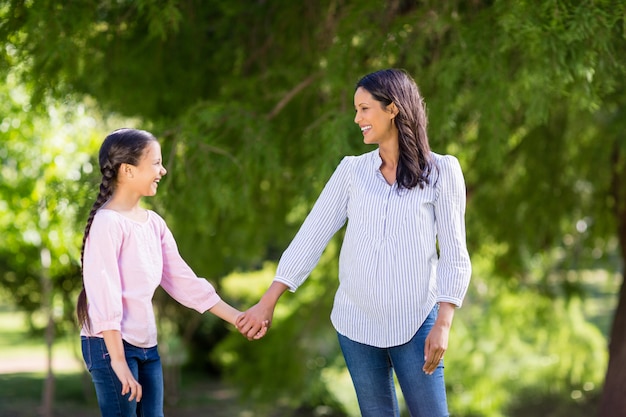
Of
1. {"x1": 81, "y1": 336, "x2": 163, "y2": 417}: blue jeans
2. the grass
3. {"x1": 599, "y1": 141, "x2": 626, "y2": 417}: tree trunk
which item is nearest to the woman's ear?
{"x1": 81, "y1": 336, "x2": 163, "y2": 417}: blue jeans

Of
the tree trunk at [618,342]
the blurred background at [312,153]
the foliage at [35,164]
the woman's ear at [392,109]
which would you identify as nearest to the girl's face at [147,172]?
the woman's ear at [392,109]

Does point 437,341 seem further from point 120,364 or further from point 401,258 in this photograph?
point 120,364

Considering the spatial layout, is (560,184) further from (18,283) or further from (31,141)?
(18,283)

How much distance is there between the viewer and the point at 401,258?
2594 mm

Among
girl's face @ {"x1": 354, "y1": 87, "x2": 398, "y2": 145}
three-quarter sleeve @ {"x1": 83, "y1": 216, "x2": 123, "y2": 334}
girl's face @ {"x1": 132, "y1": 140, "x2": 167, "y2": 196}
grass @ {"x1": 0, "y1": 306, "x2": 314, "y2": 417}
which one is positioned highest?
girl's face @ {"x1": 354, "y1": 87, "x2": 398, "y2": 145}

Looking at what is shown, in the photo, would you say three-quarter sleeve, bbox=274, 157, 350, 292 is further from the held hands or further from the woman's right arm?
the held hands

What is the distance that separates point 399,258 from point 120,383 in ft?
2.96

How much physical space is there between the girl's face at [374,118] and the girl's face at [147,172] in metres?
0.65

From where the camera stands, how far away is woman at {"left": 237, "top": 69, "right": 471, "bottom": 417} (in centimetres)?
257

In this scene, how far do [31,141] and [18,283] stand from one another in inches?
158

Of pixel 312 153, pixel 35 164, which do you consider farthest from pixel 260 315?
pixel 35 164

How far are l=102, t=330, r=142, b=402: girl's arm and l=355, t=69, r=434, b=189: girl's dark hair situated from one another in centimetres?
96

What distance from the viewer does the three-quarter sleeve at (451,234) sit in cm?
256

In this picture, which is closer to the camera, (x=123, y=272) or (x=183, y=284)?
(x=123, y=272)
